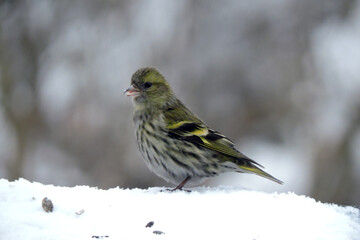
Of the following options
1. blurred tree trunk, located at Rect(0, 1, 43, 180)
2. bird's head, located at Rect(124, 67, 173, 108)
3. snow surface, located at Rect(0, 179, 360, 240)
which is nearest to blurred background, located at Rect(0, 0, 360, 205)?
blurred tree trunk, located at Rect(0, 1, 43, 180)

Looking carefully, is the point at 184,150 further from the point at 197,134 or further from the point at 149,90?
the point at 149,90

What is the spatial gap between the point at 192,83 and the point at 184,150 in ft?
13.5

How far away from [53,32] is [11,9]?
0.92 metres

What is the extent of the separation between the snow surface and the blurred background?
4349 mm

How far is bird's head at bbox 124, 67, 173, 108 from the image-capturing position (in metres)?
4.72

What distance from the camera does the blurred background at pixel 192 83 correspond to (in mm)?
7984

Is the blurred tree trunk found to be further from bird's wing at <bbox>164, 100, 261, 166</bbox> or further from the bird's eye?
bird's wing at <bbox>164, 100, 261, 166</bbox>

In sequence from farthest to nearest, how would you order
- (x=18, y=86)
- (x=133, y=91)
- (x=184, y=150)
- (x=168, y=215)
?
(x=18, y=86)
(x=133, y=91)
(x=184, y=150)
(x=168, y=215)

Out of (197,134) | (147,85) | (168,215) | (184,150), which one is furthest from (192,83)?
(168,215)

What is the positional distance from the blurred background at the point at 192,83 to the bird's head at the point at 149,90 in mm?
3205

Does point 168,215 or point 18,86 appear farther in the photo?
point 18,86

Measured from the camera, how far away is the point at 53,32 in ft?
28.0

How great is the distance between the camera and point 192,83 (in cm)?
832

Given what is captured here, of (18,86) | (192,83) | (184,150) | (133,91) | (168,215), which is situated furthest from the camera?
(18,86)
